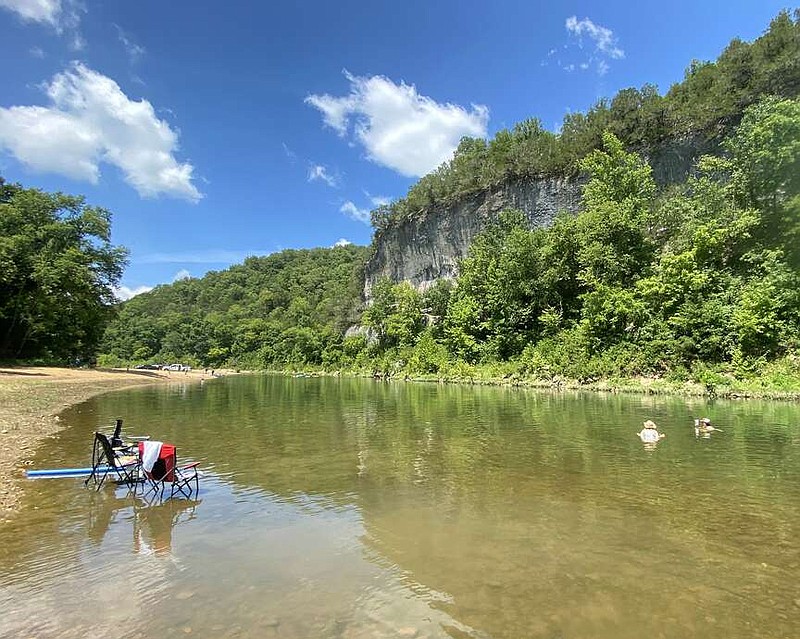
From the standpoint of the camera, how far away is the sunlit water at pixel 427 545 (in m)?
5.70

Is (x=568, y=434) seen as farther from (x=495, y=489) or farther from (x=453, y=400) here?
(x=453, y=400)

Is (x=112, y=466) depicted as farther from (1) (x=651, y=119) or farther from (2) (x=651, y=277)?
(1) (x=651, y=119)

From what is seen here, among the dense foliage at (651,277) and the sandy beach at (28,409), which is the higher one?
the dense foliage at (651,277)

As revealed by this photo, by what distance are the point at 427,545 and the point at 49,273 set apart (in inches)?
2006

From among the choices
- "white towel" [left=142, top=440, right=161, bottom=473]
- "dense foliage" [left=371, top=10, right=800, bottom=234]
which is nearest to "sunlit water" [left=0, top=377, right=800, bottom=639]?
"white towel" [left=142, top=440, right=161, bottom=473]

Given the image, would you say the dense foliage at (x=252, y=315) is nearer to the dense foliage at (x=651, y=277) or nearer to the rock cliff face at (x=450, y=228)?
the rock cliff face at (x=450, y=228)

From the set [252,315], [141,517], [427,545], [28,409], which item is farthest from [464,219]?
[252,315]

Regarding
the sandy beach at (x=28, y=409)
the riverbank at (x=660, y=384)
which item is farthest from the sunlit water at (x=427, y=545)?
the riverbank at (x=660, y=384)

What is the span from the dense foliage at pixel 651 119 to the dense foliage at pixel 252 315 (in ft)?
113

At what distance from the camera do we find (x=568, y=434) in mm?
17672

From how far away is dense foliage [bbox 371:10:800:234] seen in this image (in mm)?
48438

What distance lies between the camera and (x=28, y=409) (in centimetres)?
2252

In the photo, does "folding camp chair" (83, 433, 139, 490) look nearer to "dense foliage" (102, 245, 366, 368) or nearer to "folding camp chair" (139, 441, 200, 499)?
"folding camp chair" (139, 441, 200, 499)

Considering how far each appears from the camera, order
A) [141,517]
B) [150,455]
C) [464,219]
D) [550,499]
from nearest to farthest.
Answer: [141,517]
[550,499]
[150,455]
[464,219]
